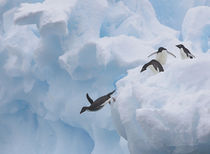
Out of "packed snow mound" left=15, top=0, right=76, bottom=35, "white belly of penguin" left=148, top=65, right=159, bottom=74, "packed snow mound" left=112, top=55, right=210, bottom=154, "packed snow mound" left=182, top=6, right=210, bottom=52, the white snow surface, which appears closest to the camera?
"packed snow mound" left=112, top=55, right=210, bottom=154

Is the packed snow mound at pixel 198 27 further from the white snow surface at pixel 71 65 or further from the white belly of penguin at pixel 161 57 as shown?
the white belly of penguin at pixel 161 57

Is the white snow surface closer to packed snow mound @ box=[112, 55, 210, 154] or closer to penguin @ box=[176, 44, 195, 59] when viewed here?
penguin @ box=[176, 44, 195, 59]

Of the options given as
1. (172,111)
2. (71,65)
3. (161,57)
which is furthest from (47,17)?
(172,111)

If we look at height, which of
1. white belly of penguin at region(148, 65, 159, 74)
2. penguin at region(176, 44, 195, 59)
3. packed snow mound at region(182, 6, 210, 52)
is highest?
white belly of penguin at region(148, 65, 159, 74)

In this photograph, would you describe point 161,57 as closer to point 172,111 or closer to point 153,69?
point 153,69

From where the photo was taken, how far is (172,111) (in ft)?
6.98

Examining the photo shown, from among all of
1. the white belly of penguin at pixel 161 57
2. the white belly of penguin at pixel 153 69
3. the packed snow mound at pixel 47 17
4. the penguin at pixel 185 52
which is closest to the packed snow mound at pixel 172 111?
the white belly of penguin at pixel 153 69

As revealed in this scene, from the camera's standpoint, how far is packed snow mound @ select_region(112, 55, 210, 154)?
2074mm

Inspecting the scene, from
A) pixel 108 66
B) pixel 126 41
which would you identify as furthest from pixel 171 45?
pixel 108 66

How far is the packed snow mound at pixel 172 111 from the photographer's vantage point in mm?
2074

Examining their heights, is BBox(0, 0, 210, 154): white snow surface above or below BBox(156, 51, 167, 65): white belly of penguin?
below

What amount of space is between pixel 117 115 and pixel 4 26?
304cm

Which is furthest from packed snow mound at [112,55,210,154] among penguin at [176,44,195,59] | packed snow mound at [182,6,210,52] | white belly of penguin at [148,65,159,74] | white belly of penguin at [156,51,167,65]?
packed snow mound at [182,6,210,52]

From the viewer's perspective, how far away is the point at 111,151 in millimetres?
4590
